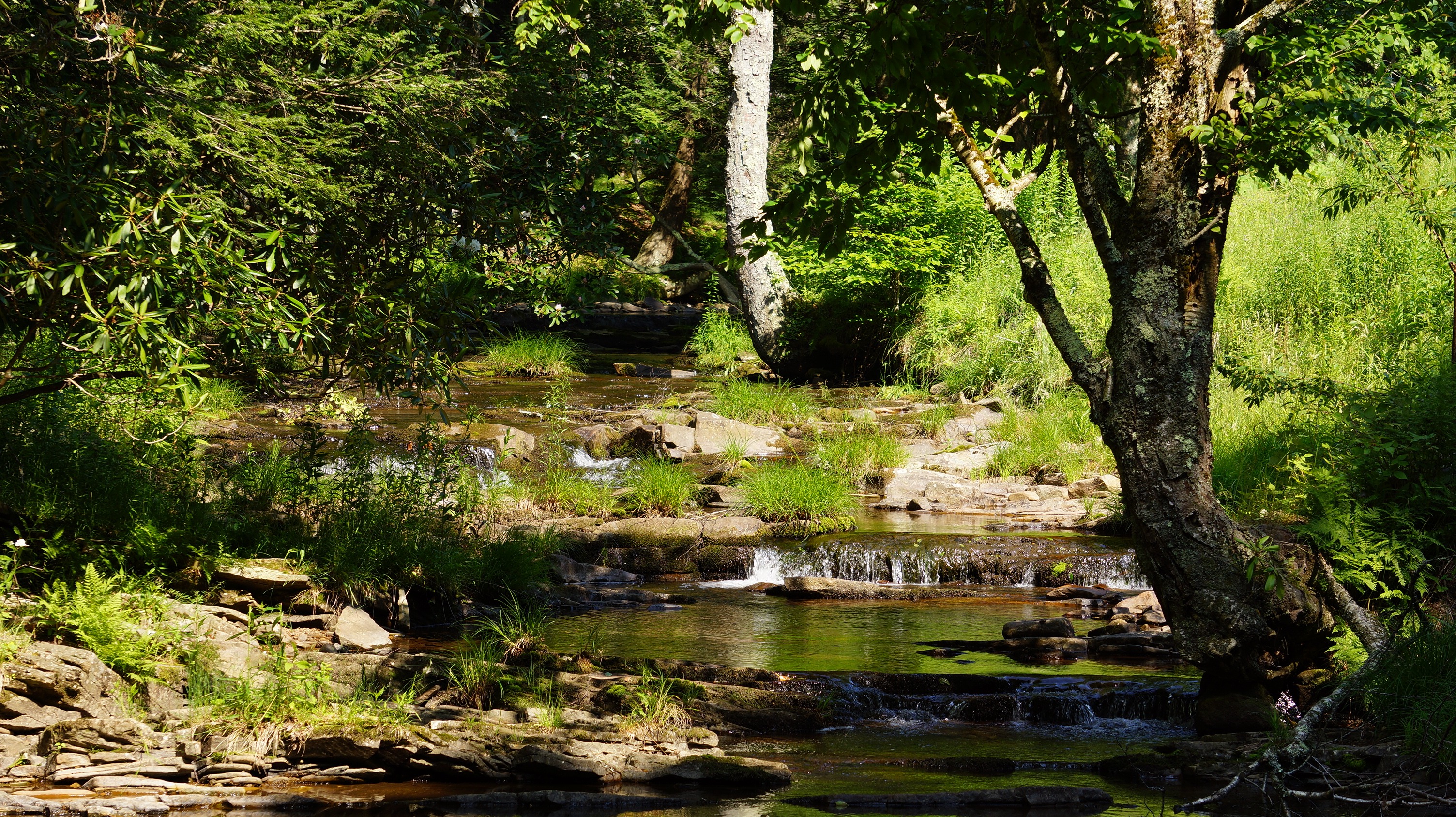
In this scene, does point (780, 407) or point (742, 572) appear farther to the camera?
point (780, 407)

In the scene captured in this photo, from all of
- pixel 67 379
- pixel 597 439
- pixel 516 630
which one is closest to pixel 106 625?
pixel 67 379

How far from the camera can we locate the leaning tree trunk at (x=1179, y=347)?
A: 5945 mm

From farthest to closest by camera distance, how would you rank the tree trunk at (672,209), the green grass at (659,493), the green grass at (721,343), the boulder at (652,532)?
the tree trunk at (672,209), the green grass at (721,343), the green grass at (659,493), the boulder at (652,532)

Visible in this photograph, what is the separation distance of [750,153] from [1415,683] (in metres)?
15.2

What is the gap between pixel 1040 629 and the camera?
28.5ft

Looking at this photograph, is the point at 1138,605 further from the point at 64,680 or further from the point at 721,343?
the point at 721,343

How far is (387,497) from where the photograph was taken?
9344mm

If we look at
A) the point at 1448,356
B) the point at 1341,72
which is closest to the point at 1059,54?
the point at 1341,72

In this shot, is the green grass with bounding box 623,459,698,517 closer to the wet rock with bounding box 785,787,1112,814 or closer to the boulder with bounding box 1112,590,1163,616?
the boulder with bounding box 1112,590,1163,616

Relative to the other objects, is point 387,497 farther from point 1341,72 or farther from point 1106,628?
point 1341,72

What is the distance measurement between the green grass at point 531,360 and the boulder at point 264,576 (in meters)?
12.6

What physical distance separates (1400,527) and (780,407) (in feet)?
32.7

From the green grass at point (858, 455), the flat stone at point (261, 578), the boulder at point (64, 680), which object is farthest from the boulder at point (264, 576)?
the green grass at point (858, 455)

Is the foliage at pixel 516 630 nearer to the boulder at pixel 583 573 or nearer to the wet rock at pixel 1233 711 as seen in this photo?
the boulder at pixel 583 573
